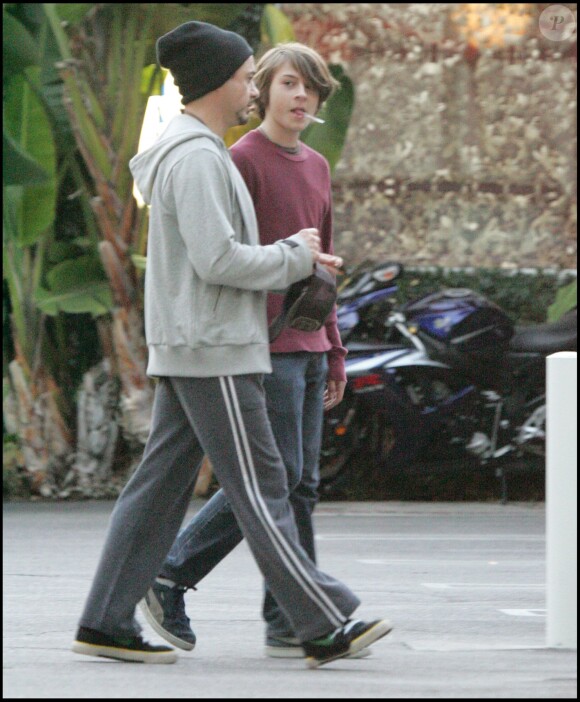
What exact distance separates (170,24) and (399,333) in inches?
100

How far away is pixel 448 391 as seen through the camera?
1059 centimetres

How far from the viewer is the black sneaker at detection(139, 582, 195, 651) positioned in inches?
203

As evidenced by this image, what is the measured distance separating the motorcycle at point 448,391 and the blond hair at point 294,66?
5.23 metres

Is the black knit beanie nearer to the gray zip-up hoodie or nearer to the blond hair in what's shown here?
the gray zip-up hoodie

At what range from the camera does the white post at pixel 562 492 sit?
5.05m

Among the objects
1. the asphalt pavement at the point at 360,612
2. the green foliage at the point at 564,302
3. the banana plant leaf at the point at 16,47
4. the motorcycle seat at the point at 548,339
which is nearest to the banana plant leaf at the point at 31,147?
the banana plant leaf at the point at 16,47

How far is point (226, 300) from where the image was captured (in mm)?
4762

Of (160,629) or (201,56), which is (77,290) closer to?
(160,629)

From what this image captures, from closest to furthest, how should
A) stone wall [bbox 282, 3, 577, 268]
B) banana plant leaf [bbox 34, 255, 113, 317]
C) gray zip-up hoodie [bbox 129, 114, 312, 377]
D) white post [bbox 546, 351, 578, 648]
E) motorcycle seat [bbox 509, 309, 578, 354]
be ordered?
gray zip-up hoodie [bbox 129, 114, 312, 377], white post [bbox 546, 351, 578, 648], motorcycle seat [bbox 509, 309, 578, 354], banana plant leaf [bbox 34, 255, 113, 317], stone wall [bbox 282, 3, 577, 268]

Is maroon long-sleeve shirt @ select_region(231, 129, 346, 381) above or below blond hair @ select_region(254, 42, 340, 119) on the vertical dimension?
below

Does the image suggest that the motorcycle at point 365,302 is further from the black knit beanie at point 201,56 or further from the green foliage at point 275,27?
the black knit beanie at point 201,56

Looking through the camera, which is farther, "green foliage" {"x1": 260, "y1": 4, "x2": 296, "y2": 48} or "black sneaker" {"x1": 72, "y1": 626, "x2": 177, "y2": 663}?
"green foliage" {"x1": 260, "y1": 4, "x2": 296, "y2": 48}

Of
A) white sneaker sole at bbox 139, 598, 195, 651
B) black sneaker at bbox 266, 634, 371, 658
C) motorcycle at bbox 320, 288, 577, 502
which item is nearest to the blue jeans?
black sneaker at bbox 266, 634, 371, 658

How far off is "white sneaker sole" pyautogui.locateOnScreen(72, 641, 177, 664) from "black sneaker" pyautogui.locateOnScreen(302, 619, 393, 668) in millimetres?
471
